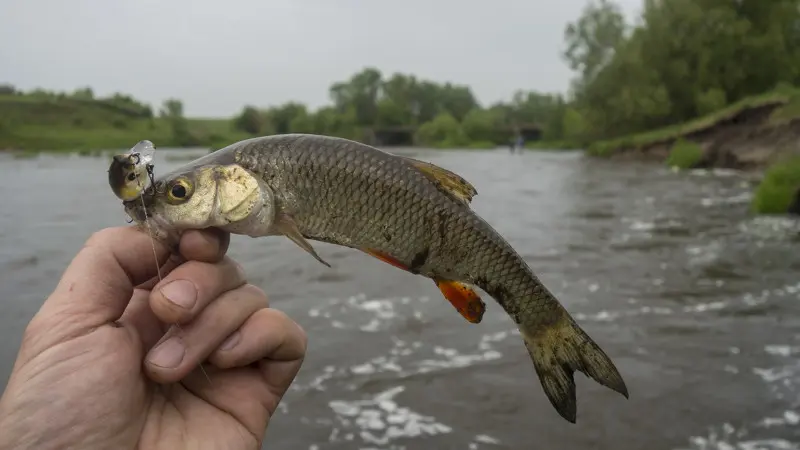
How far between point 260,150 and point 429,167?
0.71 metres

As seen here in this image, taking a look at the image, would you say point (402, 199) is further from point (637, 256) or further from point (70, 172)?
point (70, 172)

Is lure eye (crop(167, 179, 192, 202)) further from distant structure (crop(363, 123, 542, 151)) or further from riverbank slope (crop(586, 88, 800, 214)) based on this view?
distant structure (crop(363, 123, 542, 151))

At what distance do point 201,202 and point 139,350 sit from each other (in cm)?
72

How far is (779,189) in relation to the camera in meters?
19.0

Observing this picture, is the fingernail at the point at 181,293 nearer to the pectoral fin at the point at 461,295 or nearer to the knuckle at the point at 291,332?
the knuckle at the point at 291,332

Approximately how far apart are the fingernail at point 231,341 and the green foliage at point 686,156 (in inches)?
1800

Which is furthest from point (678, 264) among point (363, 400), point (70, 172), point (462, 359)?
point (70, 172)

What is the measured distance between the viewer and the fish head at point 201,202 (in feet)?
8.14

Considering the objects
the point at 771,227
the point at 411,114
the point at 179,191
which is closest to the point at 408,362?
the point at 179,191

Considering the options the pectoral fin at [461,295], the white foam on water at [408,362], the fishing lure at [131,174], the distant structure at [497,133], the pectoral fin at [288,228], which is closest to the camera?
the fishing lure at [131,174]

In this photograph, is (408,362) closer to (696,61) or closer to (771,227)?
(771,227)

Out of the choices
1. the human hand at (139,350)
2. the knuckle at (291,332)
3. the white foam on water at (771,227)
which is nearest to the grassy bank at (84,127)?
the white foam on water at (771,227)

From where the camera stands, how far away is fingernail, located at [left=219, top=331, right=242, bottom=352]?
280 cm

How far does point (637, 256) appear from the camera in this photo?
1477cm
